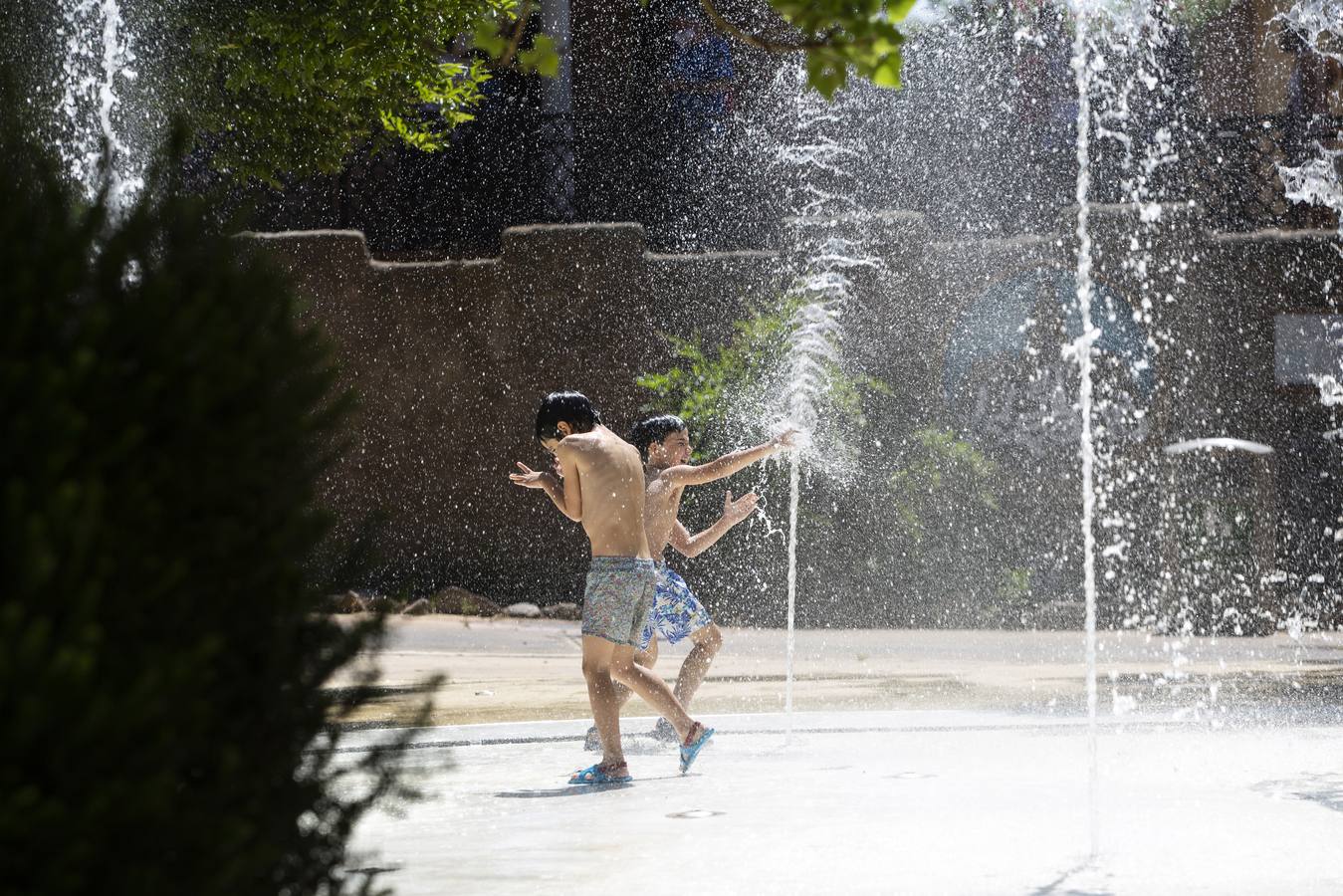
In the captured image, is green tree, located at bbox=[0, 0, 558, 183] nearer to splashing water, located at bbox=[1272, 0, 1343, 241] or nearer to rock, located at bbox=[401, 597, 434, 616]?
rock, located at bbox=[401, 597, 434, 616]

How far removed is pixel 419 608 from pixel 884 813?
37.3 feet

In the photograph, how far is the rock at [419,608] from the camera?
656 inches

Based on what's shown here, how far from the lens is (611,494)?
6.71m

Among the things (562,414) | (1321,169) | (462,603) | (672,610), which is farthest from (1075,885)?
(1321,169)

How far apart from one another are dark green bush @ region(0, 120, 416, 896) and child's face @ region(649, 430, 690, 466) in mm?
5299

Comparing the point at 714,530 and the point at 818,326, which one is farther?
the point at 818,326

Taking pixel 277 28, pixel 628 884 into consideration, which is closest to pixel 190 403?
pixel 628 884

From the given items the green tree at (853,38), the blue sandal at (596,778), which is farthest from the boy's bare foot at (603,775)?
the green tree at (853,38)

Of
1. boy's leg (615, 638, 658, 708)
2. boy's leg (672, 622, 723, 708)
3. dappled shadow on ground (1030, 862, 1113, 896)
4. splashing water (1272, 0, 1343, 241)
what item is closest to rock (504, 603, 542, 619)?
boy's leg (615, 638, 658, 708)

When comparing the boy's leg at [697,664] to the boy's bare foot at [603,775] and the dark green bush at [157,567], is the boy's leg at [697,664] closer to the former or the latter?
the boy's bare foot at [603,775]

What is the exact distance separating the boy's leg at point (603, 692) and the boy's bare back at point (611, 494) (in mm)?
375

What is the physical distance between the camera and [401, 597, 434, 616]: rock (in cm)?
1666

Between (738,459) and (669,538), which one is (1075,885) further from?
(669,538)

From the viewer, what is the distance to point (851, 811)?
19.9ft
